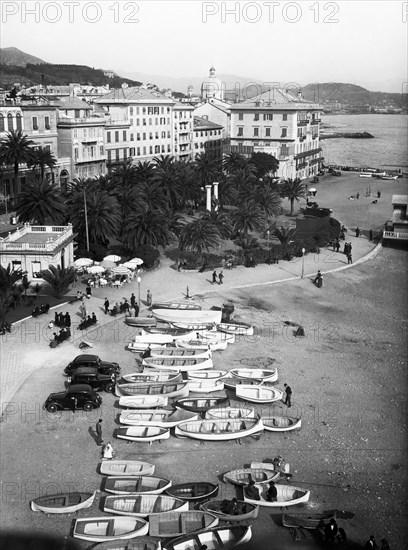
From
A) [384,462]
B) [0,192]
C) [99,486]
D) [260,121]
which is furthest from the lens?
[260,121]

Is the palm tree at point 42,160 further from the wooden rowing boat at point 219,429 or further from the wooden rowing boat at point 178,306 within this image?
the wooden rowing boat at point 219,429

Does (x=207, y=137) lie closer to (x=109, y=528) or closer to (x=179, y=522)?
(x=179, y=522)

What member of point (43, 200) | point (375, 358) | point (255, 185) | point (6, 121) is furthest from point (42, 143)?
point (375, 358)

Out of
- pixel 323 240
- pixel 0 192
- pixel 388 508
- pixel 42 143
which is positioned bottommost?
pixel 388 508

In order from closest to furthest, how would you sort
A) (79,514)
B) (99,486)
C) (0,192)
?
1. (79,514)
2. (99,486)
3. (0,192)

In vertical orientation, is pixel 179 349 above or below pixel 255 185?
below

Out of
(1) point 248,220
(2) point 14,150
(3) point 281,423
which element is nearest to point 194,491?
(3) point 281,423

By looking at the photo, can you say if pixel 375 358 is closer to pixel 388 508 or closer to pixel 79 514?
pixel 388 508
